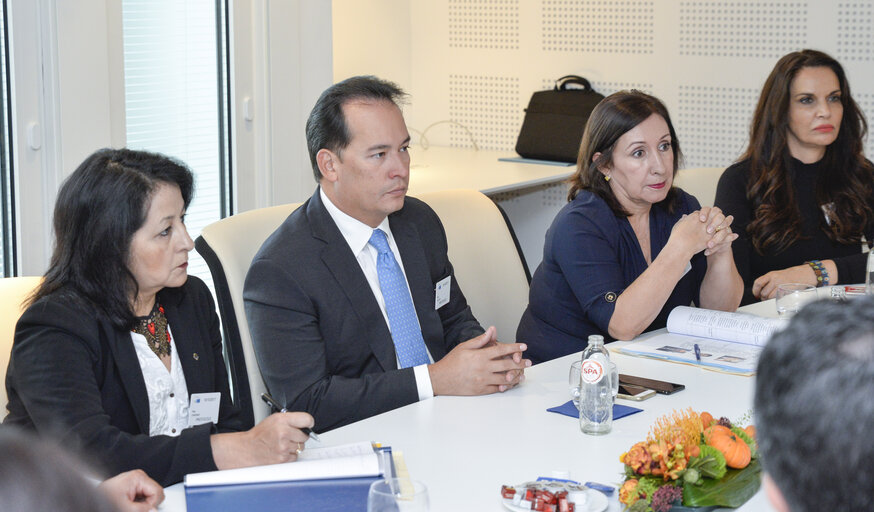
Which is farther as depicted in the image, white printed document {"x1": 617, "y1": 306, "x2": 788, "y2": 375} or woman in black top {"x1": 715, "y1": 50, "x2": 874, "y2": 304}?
woman in black top {"x1": 715, "y1": 50, "x2": 874, "y2": 304}

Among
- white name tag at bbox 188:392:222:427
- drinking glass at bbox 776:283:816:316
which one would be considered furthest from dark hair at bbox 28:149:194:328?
drinking glass at bbox 776:283:816:316

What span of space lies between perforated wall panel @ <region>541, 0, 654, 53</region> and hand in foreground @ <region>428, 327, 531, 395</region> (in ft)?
10.8

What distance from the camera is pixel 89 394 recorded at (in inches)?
76.4

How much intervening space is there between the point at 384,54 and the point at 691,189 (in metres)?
2.43

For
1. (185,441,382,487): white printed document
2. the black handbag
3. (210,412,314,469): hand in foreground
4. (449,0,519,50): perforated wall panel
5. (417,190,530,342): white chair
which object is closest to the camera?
(185,441,382,487): white printed document

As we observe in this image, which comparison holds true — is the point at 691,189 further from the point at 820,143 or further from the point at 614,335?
the point at 614,335

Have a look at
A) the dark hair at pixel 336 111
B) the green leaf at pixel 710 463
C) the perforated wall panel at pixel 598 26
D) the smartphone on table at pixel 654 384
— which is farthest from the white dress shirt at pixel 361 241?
the perforated wall panel at pixel 598 26

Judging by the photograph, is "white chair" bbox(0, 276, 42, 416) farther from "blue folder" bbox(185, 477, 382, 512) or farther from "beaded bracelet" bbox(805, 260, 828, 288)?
"beaded bracelet" bbox(805, 260, 828, 288)

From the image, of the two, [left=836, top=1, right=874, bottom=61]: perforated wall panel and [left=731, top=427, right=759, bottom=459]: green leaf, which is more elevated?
[left=836, top=1, right=874, bottom=61]: perforated wall panel

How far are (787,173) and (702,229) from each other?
106 centimetres

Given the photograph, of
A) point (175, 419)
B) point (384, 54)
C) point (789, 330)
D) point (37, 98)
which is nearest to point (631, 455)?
point (789, 330)

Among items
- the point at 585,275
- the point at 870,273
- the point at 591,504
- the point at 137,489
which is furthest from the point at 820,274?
the point at 137,489

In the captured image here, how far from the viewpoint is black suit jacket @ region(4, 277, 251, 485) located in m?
1.89

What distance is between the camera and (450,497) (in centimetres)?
168
